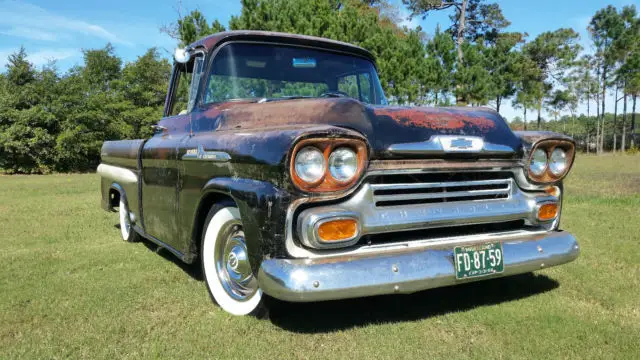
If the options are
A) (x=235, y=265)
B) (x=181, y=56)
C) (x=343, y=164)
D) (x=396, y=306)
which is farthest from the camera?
(x=181, y=56)

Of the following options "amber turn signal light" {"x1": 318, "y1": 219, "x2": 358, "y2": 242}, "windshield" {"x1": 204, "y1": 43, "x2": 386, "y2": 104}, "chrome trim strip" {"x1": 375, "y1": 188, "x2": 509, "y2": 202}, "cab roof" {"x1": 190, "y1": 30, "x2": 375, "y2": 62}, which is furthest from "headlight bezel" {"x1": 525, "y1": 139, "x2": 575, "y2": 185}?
"cab roof" {"x1": 190, "y1": 30, "x2": 375, "y2": 62}

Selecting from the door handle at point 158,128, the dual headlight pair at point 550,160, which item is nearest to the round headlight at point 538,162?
the dual headlight pair at point 550,160

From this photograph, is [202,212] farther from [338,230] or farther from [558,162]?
[558,162]

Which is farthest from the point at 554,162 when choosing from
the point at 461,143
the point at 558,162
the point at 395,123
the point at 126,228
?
the point at 126,228

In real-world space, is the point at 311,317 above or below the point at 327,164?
below

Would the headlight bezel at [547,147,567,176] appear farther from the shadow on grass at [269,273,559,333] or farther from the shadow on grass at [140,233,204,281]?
the shadow on grass at [140,233,204,281]

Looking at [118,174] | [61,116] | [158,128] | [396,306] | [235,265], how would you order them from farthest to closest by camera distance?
[61,116]
[118,174]
[158,128]
[396,306]
[235,265]

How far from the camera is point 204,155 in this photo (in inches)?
116

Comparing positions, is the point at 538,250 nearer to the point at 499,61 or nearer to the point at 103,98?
the point at 103,98

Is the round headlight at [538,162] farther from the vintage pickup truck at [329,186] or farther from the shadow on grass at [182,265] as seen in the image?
the shadow on grass at [182,265]

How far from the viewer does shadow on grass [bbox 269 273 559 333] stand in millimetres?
2803

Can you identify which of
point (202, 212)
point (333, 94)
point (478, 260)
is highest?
point (333, 94)

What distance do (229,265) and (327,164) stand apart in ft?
3.46

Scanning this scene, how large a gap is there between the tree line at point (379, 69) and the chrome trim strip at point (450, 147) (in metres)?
2.61
